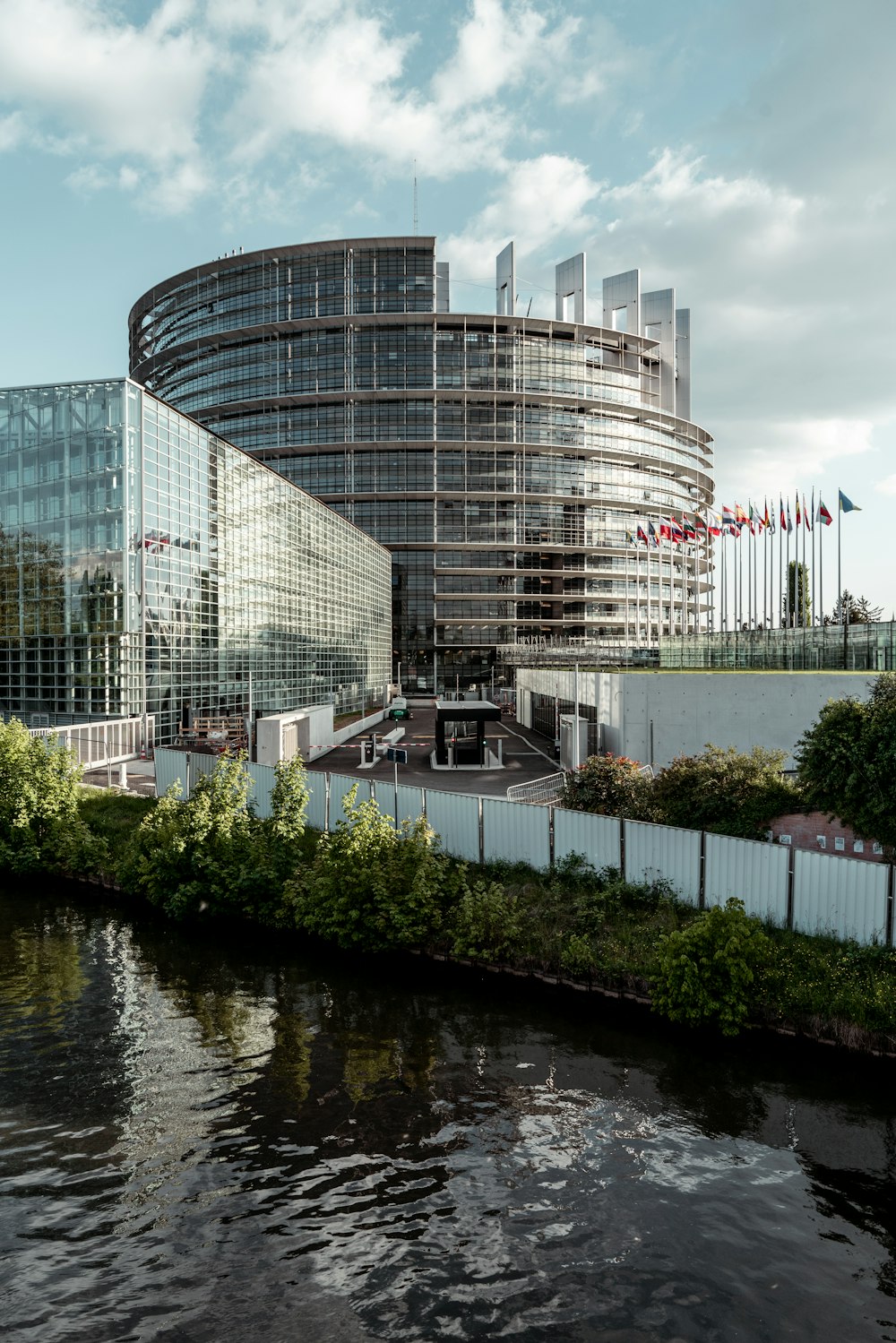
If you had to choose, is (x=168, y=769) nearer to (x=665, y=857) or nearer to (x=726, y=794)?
(x=665, y=857)

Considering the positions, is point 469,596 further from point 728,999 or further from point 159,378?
point 728,999

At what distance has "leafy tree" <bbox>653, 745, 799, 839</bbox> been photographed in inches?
852

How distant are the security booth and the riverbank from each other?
1641 centimetres

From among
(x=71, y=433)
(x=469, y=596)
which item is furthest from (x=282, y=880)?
(x=469, y=596)

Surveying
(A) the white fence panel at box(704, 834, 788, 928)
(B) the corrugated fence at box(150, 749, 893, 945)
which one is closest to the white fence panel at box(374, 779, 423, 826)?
(B) the corrugated fence at box(150, 749, 893, 945)

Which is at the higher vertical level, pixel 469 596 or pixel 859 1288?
pixel 469 596

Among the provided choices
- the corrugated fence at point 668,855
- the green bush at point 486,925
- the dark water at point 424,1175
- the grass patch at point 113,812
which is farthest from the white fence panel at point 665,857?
the grass patch at point 113,812

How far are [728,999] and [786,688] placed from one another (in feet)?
50.5

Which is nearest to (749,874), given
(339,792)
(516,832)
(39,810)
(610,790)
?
(610,790)

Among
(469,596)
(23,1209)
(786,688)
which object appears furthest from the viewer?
(469,596)

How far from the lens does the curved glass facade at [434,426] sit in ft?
364

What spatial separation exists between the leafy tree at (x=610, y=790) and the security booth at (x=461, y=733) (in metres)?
14.9

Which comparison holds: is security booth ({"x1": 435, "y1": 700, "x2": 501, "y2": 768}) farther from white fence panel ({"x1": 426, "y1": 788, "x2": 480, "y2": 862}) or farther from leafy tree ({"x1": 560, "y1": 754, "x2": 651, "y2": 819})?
white fence panel ({"x1": 426, "y1": 788, "x2": 480, "y2": 862})

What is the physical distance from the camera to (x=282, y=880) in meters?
23.2
